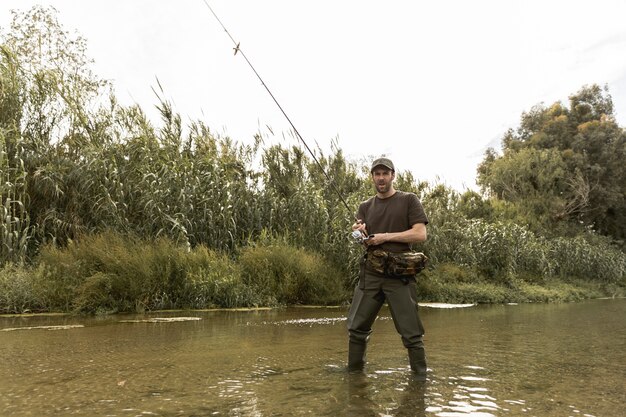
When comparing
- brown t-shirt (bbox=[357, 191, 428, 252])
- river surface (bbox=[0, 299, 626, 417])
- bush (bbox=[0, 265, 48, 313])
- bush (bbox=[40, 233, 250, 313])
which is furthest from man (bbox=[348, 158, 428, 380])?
bush (bbox=[0, 265, 48, 313])

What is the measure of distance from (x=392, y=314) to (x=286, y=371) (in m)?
0.92

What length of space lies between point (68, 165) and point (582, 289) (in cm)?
1762

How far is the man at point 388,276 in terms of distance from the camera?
13.1ft

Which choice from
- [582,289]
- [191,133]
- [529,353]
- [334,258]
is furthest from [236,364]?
[582,289]

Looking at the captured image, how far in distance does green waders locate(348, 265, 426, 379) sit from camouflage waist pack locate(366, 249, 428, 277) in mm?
85

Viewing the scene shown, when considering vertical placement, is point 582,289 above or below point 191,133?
below

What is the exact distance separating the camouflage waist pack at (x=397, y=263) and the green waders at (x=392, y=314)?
85mm

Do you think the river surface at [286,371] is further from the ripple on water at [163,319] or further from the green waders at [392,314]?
the green waders at [392,314]

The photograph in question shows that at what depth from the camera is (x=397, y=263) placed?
13.1 ft

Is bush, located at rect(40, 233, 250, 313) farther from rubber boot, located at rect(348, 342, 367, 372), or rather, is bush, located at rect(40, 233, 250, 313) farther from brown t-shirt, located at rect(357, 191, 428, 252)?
brown t-shirt, located at rect(357, 191, 428, 252)

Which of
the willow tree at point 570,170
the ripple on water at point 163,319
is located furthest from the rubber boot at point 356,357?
the willow tree at point 570,170

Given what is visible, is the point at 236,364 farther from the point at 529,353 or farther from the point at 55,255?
the point at 55,255

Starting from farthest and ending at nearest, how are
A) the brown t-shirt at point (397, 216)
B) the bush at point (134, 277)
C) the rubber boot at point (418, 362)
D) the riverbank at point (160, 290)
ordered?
the bush at point (134, 277) → the riverbank at point (160, 290) → the brown t-shirt at point (397, 216) → the rubber boot at point (418, 362)

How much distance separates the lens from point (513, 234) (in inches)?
679
